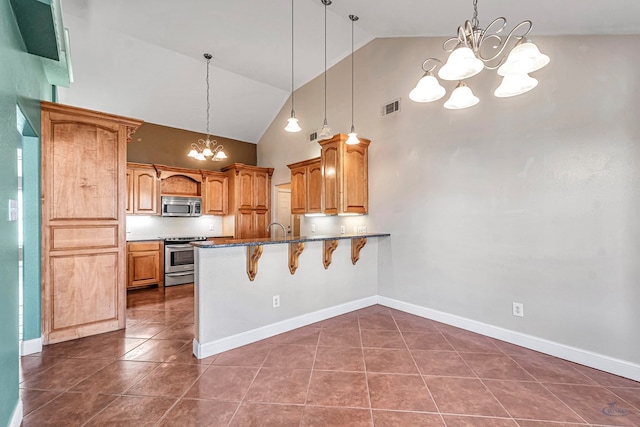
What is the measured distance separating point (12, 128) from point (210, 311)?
73.6 inches

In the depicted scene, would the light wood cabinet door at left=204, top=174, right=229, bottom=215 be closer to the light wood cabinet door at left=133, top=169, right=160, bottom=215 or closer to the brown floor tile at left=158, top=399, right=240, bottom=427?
the light wood cabinet door at left=133, top=169, right=160, bottom=215

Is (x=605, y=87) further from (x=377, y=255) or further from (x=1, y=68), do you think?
(x=1, y=68)

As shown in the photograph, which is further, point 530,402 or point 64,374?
point 64,374

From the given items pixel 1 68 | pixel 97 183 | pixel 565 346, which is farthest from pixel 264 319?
pixel 565 346

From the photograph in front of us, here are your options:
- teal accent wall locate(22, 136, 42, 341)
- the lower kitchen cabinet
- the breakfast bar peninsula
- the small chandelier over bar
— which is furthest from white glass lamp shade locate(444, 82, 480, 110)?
the lower kitchen cabinet

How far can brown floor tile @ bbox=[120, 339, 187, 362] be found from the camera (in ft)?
8.21

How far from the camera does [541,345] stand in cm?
261

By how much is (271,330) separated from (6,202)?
2.29m

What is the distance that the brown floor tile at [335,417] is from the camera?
1.71 m

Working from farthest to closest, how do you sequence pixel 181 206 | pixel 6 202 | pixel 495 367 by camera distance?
pixel 181 206
pixel 495 367
pixel 6 202

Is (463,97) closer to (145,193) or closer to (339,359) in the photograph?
(339,359)

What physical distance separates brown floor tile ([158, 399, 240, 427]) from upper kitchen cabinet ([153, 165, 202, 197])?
467 centimetres

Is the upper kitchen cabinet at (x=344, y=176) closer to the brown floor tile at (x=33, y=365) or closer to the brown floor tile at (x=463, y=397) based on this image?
the brown floor tile at (x=463, y=397)

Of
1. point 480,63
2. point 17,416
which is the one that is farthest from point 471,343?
point 17,416
